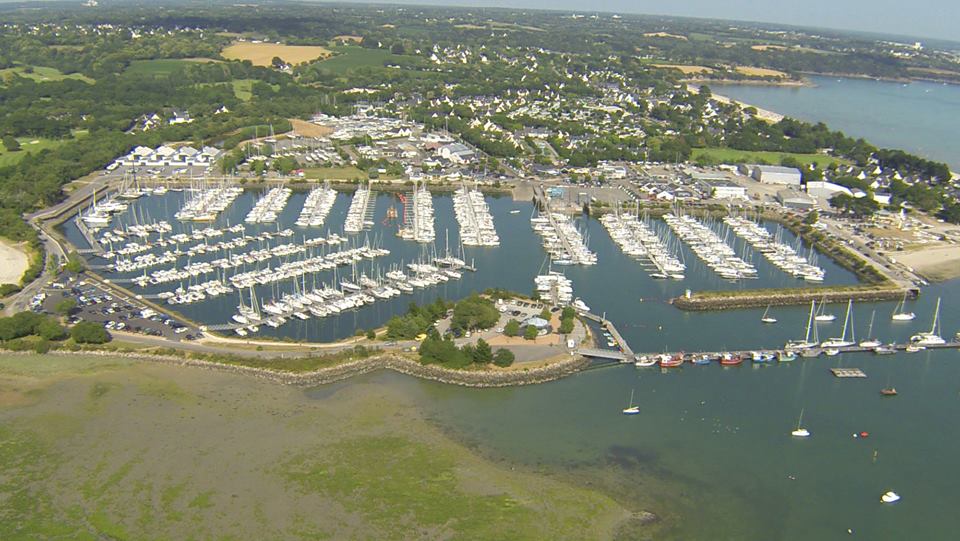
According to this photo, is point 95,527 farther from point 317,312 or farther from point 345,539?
point 317,312

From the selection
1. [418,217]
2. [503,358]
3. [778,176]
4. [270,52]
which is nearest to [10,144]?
[418,217]

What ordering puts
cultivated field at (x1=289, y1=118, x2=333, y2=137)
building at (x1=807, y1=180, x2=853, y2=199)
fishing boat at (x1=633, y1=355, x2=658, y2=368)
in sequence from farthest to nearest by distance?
1. cultivated field at (x1=289, y1=118, x2=333, y2=137)
2. building at (x1=807, y1=180, x2=853, y2=199)
3. fishing boat at (x1=633, y1=355, x2=658, y2=368)

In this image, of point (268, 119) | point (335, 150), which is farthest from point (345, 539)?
point (268, 119)

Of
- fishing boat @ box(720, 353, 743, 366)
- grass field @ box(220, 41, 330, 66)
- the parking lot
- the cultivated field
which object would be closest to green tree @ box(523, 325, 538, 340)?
fishing boat @ box(720, 353, 743, 366)

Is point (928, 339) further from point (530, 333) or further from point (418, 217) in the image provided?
point (418, 217)

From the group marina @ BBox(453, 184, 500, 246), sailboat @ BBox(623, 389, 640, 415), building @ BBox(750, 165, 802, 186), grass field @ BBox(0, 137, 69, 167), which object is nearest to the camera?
sailboat @ BBox(623, 389, 640, 415)

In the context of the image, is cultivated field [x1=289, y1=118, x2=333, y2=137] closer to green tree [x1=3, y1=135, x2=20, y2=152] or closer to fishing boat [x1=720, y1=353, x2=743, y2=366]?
green tree [x1=3, y1=135, x2=20, y2=152]
